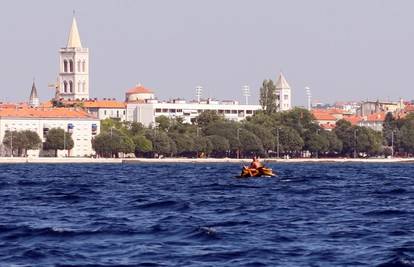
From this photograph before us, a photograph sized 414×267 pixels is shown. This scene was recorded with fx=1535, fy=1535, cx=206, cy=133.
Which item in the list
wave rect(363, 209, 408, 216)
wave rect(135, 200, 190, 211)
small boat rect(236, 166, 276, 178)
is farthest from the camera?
small boat rect(236, 166, 276, 178)

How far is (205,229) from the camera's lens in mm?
48219

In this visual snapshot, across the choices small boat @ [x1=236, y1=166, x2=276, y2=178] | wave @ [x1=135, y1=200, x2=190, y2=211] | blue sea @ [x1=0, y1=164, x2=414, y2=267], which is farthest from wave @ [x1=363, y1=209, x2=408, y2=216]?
small boat @ [x1=236, y1=166, x2=276, y2=178]

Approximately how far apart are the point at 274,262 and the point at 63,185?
49.5 metres

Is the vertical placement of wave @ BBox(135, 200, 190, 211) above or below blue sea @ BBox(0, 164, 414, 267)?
above

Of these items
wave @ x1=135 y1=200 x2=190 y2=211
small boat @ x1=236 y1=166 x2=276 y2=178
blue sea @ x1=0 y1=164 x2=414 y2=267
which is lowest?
blue sea @ x1=0 y1=164 x2=414 y2=267

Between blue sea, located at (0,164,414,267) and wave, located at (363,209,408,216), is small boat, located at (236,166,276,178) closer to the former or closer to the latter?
blue sea, located at (0,164,414,267)

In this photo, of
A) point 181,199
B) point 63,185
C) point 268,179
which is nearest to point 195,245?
point 181,199

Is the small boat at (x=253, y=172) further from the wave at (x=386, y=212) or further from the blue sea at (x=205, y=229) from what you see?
the wave at (x=386, y=212)

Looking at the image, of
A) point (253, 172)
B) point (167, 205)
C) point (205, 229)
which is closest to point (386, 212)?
point (167, 205)

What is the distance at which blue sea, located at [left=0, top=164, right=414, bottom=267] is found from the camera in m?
41.6

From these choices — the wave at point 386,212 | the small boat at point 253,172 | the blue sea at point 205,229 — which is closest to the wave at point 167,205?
the blue sea at point 205,229

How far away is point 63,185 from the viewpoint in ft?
293

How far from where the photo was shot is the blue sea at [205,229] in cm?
4159

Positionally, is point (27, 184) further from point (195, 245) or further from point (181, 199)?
point (195, 245)
